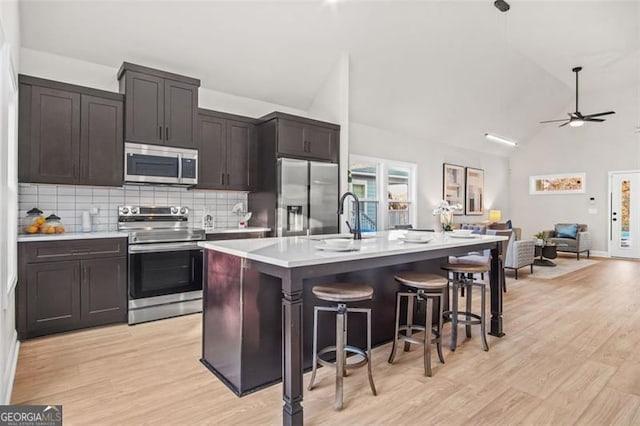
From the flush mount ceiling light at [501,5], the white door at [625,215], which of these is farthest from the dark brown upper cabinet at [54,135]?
the white door at [625,215]

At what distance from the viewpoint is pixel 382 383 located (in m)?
2.43

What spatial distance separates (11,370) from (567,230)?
10048 millimetres

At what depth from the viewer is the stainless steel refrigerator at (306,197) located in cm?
464

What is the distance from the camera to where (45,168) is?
3.46m

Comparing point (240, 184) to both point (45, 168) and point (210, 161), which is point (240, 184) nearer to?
point (210, 161)

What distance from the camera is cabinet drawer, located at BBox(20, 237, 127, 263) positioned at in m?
3.21

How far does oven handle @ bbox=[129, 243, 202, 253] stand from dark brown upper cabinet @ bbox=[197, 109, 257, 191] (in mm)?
835

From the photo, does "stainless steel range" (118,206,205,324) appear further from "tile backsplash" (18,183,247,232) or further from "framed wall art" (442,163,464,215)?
"framed wall art" (442,163,464,215)

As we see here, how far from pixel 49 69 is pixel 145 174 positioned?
4.78 ft

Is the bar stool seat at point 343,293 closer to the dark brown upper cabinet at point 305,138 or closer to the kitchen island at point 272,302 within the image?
the kitchen island at point 272,302

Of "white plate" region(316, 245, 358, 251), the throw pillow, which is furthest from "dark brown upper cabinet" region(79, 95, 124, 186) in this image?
the throw pillow

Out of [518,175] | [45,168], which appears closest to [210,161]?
[45,168]

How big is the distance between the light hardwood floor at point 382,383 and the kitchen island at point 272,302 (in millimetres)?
169

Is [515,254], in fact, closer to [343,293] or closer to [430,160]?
[430,160]
